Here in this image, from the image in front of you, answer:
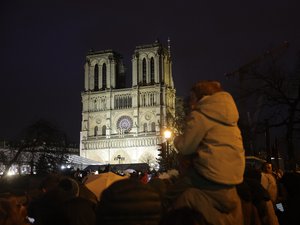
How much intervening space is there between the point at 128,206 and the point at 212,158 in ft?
3.04

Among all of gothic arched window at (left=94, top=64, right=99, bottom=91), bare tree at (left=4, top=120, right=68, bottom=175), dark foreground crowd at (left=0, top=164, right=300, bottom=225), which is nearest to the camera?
dark foreground crowd at (left=0, top=164, right=300, bottom=225)

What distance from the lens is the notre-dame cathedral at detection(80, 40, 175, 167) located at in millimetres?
86250

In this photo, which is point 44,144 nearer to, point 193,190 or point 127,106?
point 193,190

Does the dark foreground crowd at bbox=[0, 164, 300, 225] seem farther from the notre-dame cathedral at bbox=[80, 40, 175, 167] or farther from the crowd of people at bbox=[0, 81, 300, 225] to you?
the notre-dame cathedral at bbox=[80, 40, 175, 167]

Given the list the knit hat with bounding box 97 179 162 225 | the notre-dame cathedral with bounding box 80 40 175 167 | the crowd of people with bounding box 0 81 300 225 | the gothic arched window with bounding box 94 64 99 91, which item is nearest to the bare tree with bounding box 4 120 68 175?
the crowd of people with bounding box 0 81 300 225

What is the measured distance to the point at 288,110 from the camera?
64.8 ft

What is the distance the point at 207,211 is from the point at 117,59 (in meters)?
91.2

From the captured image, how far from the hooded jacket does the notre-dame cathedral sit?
79634mm

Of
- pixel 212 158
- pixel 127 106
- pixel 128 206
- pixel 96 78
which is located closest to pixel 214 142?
pixel 212 158

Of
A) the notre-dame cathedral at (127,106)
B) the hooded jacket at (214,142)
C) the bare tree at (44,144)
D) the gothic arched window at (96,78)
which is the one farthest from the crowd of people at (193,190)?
the gothic arched window at (96,78)

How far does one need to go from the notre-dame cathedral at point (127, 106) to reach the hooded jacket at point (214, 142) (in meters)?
79.6

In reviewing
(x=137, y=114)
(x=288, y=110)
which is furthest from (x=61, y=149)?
(x=137, y=114)

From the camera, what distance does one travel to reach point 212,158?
149 inches

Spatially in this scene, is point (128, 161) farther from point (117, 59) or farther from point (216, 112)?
point (216, 112)
